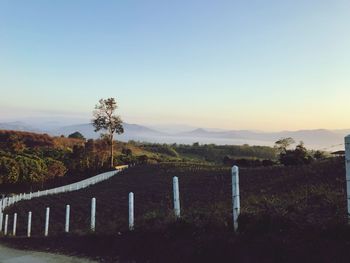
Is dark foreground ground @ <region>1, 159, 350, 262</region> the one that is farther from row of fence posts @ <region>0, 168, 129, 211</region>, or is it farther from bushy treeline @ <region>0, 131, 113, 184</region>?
bushy treeline @ <region>0, 131, 113, 184</region>

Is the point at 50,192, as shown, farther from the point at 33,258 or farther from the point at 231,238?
the point at 231,238

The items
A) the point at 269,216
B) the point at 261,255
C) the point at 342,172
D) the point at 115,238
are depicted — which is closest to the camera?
the point at 261,255

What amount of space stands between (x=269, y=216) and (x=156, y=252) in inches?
98.0

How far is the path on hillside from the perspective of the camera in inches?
442

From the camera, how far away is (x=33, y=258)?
12.0 metres

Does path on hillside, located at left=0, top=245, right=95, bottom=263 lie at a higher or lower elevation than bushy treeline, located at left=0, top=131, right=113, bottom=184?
lower

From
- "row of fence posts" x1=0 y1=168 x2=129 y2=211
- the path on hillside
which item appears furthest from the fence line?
the path on hillside

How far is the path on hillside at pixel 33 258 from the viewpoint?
36.8 feet

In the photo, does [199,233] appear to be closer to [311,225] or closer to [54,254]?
[311,225]

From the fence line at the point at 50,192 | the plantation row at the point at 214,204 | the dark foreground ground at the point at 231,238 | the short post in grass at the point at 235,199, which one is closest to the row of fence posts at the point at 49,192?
the fence line at the point at 50,192

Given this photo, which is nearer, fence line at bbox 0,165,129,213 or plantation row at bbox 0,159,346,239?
plantation row at bbox 0,159,346,239

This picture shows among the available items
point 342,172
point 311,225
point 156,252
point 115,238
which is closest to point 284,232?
point 311,225

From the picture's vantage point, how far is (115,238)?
1198 centimetres

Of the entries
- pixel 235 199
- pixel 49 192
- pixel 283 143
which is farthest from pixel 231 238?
pixel 283 143
